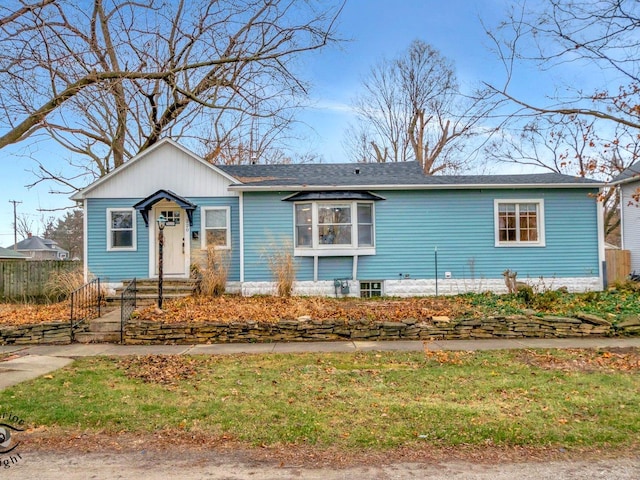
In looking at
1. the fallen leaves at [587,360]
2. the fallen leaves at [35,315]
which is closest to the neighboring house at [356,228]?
the fallen leaves at [35,315]

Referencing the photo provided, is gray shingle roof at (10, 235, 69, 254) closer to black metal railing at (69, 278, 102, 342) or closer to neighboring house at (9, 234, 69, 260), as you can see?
neighboring house at (9, 234, 69, 260)

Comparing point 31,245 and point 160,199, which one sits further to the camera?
point 31,245

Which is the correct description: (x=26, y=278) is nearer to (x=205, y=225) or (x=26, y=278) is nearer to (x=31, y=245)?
(x=205, y=225)

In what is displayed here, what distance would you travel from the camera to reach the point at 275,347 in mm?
7637

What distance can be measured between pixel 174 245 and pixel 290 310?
582 centimetres

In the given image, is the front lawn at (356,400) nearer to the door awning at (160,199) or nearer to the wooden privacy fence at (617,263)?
the door awning at (160,199)

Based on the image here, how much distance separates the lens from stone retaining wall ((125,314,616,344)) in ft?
26.7

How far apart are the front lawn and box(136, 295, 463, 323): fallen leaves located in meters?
2.11

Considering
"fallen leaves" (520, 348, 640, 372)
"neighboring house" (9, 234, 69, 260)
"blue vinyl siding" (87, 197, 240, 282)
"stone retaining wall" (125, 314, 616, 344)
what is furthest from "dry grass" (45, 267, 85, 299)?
"neighboring house" (9, 234, 69, 260)

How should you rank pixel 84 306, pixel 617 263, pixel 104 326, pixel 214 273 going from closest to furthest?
pixel 104 326 < pixel 84 306 < pixel 214 273 < pixel 617 263

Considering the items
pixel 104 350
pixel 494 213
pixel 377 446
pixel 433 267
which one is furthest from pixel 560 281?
pixel 104 350

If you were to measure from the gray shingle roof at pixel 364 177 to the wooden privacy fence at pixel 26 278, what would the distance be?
7795 mm

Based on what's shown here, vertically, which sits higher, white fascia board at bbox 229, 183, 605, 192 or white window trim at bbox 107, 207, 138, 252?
white fascia board at bbox 229, 183, 605, 192

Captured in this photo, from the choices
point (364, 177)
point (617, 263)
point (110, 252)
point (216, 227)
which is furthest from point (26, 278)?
point (617, 263)
